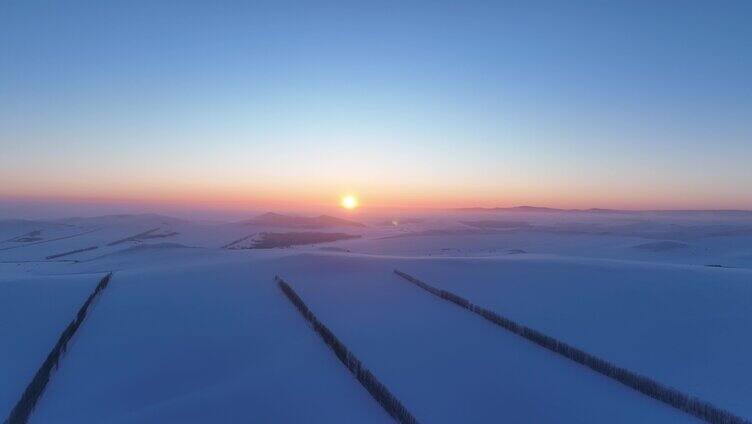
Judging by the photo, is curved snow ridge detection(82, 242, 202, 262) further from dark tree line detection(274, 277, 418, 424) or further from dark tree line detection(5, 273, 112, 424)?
dark tree line detection(274, 277, 418, 424)

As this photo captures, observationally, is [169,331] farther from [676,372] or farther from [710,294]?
[710,294]

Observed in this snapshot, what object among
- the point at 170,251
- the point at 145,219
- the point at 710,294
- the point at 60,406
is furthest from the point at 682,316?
the point at 145,219

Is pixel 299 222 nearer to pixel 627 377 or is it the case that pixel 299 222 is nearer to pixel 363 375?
pixel 363 375

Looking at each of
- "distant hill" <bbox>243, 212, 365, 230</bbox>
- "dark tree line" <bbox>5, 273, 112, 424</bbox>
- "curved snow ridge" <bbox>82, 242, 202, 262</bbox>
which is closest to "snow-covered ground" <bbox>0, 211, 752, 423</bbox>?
"dark tree line" <bbox>5, 273, 112, 424</bbox>

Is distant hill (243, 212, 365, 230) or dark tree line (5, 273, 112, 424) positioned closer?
dark tree line (5, 273, 112, 424)

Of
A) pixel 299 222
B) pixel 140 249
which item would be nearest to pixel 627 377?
pixel 140 249

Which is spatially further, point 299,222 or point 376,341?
point 299,222
